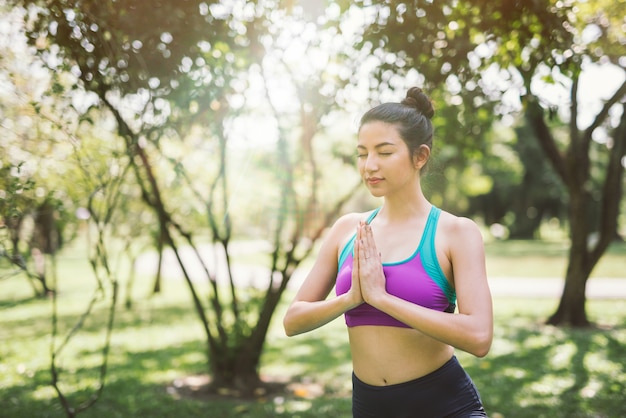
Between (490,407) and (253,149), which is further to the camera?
(253,149)

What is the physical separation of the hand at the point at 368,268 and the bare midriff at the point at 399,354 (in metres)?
0.21

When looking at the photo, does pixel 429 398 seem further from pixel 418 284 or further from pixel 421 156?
pixel 421 156

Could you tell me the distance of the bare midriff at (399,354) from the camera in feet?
7.20

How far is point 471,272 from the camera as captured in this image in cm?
207

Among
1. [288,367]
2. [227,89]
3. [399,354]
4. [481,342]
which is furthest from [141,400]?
[481,342]

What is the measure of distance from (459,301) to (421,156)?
2.17 feet

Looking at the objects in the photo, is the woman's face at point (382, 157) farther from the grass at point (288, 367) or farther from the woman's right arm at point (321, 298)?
the grass at point (288, 367)

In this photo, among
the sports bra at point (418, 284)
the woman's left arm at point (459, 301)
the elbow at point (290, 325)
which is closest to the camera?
the woman's left arm at point (459, 301)

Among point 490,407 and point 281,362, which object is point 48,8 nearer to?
point 490,407

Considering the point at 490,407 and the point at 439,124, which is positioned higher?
the point at 439,124

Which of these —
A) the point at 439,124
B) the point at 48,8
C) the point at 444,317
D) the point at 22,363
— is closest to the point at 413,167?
the point at 444,317

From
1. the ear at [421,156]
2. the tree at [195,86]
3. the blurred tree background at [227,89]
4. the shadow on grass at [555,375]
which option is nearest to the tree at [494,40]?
the blurred tree background at [227,89]

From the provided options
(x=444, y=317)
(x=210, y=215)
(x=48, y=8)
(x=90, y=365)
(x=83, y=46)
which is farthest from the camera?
(x=90, y=365)

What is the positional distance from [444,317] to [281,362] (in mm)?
6552
